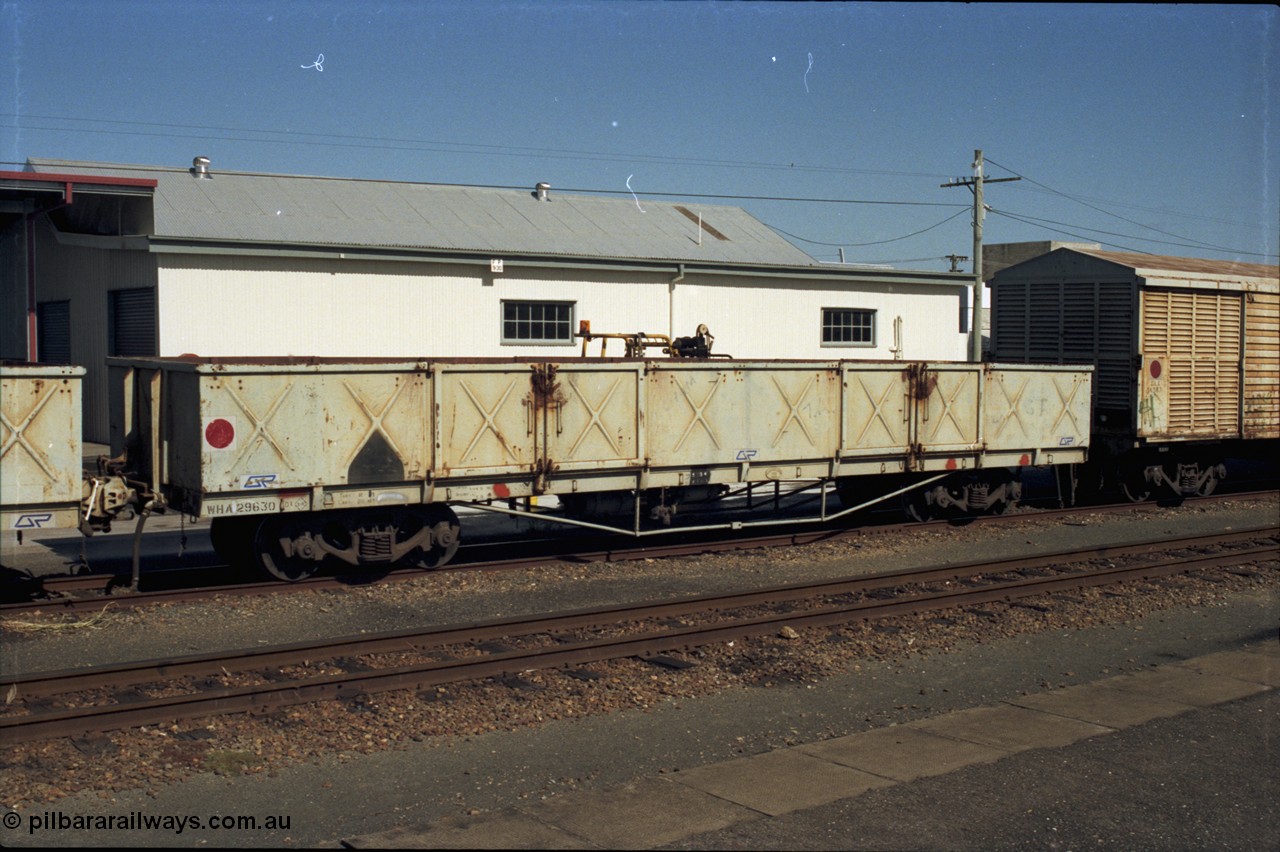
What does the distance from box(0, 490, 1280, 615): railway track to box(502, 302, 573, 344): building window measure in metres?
6.78

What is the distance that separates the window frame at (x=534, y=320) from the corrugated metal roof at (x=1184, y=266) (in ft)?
31.1

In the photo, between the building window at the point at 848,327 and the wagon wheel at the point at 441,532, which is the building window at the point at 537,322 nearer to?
the building window at the point at 848,327

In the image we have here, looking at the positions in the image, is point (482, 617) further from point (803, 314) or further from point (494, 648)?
point (803, 314)

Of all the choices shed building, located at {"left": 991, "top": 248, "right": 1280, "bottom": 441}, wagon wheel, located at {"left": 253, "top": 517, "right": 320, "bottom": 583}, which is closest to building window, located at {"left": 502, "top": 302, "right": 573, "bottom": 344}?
shed building, located at {"left": 991, "top": 248, "right": 1280, "bottom": 441}

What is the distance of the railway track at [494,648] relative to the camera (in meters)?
8.71

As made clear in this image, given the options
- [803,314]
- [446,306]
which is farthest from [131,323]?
[803,314]

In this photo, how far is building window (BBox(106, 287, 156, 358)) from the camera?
1964 cm

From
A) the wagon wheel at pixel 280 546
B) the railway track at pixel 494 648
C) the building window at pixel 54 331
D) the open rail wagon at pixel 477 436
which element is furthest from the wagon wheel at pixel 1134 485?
the building window at pixel 54 331

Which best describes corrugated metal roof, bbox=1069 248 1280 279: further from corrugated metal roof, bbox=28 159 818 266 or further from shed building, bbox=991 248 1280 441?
corrugated metal roof, bbox=28 159 818 266

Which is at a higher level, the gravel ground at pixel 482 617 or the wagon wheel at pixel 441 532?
the wagon wheel at pixel 441 532

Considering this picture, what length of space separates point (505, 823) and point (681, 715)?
269cm

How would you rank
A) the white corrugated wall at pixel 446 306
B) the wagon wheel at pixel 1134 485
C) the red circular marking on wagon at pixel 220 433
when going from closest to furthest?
1. the red circular marking on wagon at pixel 220 433
2. the white corrugated wall at pixel 446 306
3. the wagon wheel at pixel 1134 485

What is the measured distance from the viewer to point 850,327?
87.9 ft

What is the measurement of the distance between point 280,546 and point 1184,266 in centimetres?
1930
